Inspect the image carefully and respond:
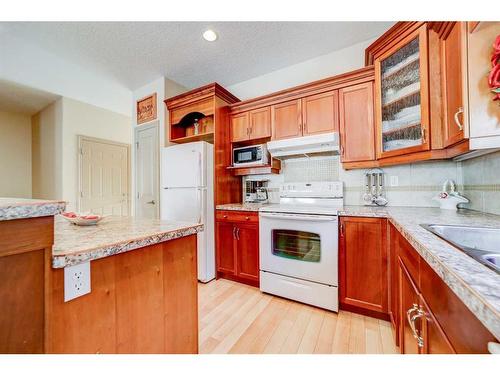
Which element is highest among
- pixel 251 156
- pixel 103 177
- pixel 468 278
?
pixel 251 156

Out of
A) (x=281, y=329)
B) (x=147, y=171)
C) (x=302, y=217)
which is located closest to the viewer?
(x=281, y=329)

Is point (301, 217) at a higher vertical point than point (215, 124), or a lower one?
lower

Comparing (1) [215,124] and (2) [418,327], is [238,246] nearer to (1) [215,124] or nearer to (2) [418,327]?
(1) [215,124]

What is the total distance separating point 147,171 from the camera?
3.08m

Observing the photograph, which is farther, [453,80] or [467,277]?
[453,80]

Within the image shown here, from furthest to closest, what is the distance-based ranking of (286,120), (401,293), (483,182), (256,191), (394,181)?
(256,191)
(286,120)
(394,181)
(483,182)
(401,293)

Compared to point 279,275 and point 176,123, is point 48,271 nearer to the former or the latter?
point 279,275

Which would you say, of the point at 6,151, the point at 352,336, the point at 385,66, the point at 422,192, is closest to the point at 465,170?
the point at 422,192

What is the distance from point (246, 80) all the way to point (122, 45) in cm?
152

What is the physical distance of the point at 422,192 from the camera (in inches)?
77.4

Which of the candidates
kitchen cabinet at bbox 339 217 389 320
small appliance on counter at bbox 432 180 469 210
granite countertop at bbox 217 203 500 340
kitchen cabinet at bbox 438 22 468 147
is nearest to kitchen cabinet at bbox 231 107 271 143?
kitchen cabinet at bbox 339 217 389 320

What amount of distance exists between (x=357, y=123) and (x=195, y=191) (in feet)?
6.04

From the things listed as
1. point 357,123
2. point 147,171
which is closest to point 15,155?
point 147,171
